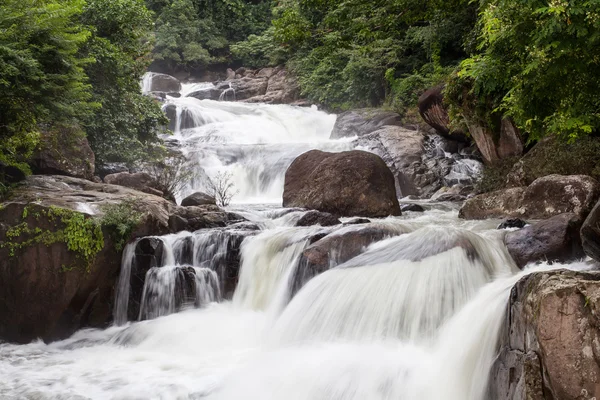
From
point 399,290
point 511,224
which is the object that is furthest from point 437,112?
point 399,290

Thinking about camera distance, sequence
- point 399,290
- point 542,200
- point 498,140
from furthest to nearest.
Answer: point 498,140, point 542,200, point 399,290

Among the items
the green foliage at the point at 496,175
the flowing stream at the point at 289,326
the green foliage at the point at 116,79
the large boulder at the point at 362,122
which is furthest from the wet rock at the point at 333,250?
the large boulder at the point at 362,122

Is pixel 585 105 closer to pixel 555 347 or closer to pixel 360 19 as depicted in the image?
pixel 555 347

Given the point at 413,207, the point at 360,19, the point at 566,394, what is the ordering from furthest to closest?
the point at 360,19, the point at 413,207, the point at 566,394

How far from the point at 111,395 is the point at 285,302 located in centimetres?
274

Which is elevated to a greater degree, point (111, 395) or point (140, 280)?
point (140, 280)

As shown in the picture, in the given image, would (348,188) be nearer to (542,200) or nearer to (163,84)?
(542,200)

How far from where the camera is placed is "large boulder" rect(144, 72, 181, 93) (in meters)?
32.7

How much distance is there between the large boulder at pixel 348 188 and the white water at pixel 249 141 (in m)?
3.07

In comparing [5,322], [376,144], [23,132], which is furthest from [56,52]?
[376,144]

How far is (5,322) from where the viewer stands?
8.17 m

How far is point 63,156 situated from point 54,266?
3.94m

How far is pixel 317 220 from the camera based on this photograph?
10.7 meters

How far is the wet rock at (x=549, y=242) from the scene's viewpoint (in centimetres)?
670
